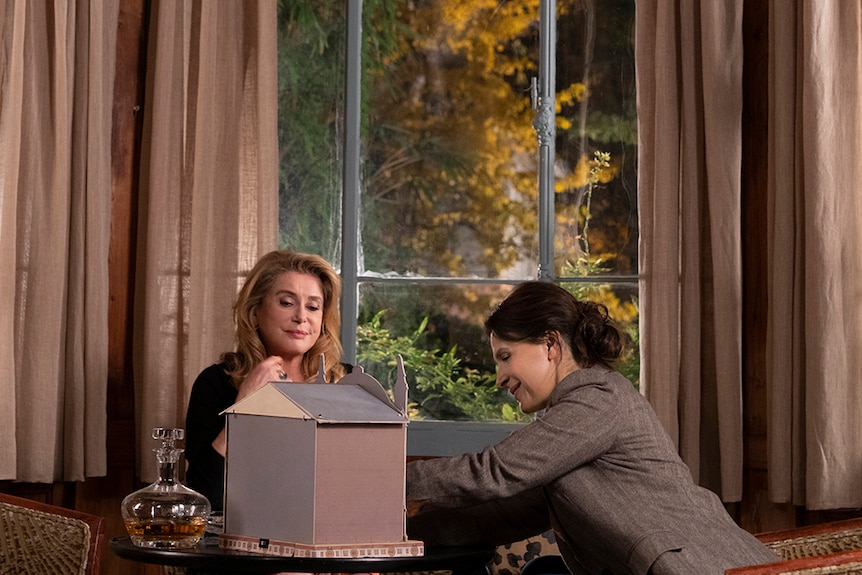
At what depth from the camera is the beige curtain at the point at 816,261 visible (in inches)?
112

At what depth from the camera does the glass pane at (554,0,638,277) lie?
347 centimetres

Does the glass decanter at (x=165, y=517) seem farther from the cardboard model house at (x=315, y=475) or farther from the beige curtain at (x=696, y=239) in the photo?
the beige curtain at (x=696, y=239)

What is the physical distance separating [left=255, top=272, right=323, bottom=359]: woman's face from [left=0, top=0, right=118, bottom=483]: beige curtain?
55cm

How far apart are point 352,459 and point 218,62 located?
193 centimetres

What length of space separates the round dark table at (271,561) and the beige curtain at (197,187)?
1.40 metres

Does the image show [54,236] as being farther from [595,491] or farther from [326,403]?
[595,491]

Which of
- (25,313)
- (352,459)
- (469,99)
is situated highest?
(469,99)

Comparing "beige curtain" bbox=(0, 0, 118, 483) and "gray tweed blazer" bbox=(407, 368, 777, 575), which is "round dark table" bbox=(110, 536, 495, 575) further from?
"beige curtain" bbox=(0, 0, 118, 483)

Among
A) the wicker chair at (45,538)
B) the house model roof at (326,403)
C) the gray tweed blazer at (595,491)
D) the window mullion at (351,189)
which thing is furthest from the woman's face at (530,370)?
the window mullion at (351,189)

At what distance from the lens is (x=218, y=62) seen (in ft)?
11.2

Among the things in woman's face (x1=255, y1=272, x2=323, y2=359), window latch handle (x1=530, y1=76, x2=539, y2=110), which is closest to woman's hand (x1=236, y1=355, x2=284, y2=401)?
woman's face (x1=255, y1=272, x2=323, y2=359)

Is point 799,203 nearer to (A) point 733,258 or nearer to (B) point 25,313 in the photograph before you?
(A) point 733,258

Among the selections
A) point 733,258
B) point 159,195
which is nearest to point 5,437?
point 159,195

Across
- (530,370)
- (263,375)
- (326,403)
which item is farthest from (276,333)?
(326,403)
